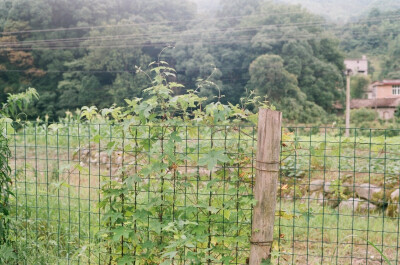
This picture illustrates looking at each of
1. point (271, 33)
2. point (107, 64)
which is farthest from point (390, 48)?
point (107, 64)

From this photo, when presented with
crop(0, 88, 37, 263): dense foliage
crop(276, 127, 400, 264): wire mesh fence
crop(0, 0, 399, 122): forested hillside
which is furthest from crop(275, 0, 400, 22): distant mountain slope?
crop(0, 88, 37, 263): dense foliage

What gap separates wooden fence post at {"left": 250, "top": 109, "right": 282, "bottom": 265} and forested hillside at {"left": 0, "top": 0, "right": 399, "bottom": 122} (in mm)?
22861

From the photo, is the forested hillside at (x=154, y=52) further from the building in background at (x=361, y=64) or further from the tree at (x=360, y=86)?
the tree at (x=360, y=86)

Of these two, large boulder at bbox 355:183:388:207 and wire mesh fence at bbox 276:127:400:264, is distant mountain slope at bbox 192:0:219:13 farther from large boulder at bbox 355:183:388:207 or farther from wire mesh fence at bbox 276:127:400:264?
large boulder at bbox 355:183:388:207

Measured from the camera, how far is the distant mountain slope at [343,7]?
39778 mm

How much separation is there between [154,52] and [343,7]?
28884 mm

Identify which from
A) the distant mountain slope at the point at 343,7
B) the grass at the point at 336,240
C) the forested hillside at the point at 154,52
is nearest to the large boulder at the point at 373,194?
the grass at the point at 336,240

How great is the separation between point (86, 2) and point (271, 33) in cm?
1501

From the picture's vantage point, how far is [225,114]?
8.13ft

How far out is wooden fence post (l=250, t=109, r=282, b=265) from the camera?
239cm

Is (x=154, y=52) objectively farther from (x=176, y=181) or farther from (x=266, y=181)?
(x=266, y=181)

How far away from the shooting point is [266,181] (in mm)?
2402

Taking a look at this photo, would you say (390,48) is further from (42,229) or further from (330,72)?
(42,229)

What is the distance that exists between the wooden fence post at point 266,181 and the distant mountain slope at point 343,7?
128 feet
